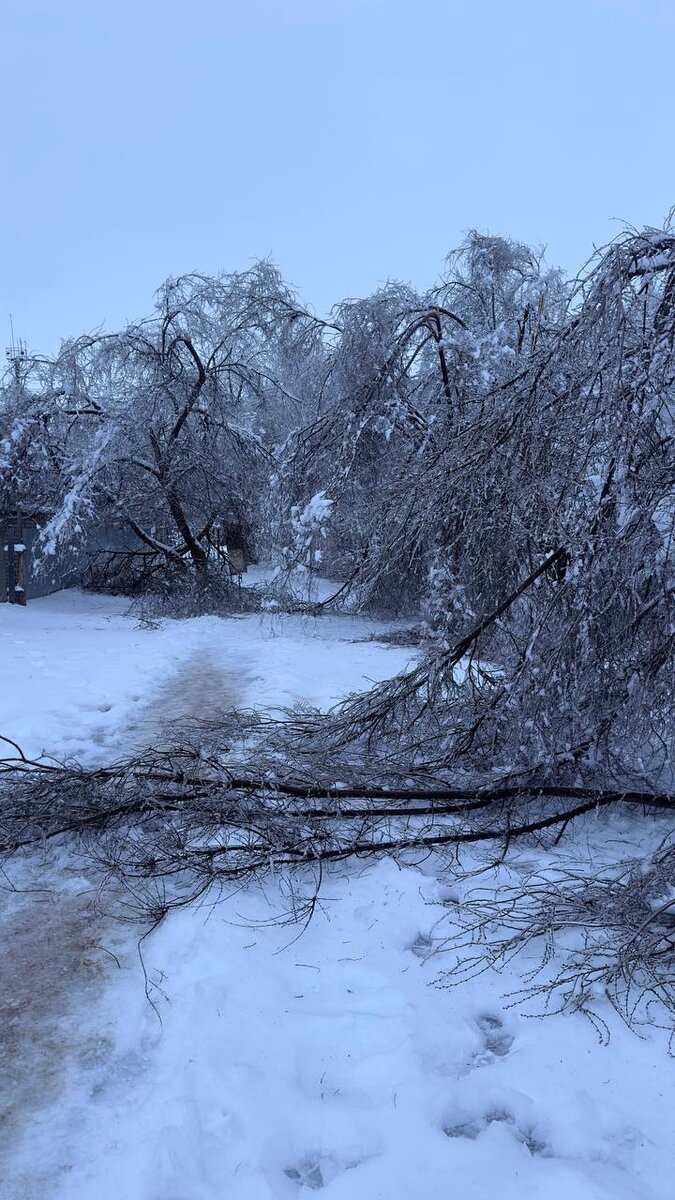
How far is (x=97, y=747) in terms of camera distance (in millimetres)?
6664

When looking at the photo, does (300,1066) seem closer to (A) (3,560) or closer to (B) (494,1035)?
(B) (494,1035)

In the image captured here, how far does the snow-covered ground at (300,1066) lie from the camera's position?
2359 mm

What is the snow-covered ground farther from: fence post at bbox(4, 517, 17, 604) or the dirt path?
fence post at bbox(4, 517, 17, 604)

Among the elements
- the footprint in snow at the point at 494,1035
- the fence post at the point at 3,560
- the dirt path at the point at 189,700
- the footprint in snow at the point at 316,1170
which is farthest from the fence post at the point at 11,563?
the footprint in snow at the point at 316,1170

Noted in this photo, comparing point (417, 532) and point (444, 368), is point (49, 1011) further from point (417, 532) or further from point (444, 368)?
point (444, 368)

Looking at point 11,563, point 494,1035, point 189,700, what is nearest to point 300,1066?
point 494,1035

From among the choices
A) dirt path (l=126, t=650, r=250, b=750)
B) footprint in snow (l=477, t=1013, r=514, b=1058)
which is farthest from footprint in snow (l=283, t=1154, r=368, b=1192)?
dirt path (l=126, t=650, r=250, b=750)

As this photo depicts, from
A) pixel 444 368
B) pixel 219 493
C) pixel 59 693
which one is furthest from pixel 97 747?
pixel 219 493

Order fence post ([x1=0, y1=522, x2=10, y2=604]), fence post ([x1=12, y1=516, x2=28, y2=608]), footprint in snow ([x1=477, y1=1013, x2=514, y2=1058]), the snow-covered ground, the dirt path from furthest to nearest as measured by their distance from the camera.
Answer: fence post ([x1=12, y1=516, x2=28, y2=608])
fence post ([x1=0, y1=522, x2=10, y2=604])
the dirt path
footprint in snow ([x1=477, y1=1013, x2=514, y2=1058])
the snow-covered ground

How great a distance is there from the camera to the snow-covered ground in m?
2.36

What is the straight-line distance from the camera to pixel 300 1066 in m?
2.84

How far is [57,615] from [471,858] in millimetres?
12792

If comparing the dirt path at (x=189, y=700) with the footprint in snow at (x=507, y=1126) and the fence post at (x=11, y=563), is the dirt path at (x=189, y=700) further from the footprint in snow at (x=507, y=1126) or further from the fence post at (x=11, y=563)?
the fence post at (x=11, y=563)

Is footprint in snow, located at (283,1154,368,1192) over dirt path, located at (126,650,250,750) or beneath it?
beneath
